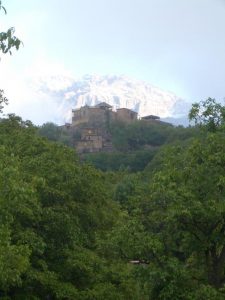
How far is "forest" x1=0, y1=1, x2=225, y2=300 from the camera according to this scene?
545 inches

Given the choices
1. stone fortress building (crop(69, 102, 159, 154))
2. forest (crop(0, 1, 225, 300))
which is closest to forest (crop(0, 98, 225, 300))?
forest (crop(0, 1, 225, 300))

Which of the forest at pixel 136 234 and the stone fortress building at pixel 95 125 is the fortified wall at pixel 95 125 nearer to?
the stone fortress building at pixel 95 125

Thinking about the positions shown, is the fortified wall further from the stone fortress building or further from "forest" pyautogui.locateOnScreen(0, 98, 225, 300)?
"forest" pyautogui.locateOnScreen(0, 98, 225, 300)

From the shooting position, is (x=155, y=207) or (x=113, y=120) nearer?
(x=155, y=207)

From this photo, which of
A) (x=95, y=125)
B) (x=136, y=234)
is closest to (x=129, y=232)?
(x=136, y=234)

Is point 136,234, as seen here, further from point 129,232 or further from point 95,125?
point 95,125

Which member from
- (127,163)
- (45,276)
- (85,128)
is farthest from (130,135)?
(45,276)

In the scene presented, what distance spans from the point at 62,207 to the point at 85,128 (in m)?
120

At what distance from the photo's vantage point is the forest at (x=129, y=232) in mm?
13852

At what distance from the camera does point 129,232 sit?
48.9ft

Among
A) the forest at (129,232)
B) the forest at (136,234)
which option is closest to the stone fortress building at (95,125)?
the forest at (129,232)

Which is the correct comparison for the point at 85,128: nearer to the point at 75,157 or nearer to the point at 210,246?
the point at 75,157

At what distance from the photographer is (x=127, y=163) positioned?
96562 millimetres

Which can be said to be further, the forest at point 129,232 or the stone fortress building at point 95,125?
the stone fortress building at point 95,125
